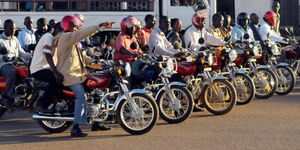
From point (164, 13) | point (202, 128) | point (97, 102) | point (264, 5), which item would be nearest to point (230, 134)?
point (202, 128)

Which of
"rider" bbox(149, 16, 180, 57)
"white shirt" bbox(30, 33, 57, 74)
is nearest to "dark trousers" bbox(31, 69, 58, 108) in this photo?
"white shirt" bbox(30, 33, 57, 74)

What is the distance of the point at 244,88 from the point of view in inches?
456

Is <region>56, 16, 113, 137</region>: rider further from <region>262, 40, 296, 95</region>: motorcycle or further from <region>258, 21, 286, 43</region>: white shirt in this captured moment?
<region>258, 21, 286, 43</region>: white shirt

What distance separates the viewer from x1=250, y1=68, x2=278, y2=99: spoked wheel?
1224cm

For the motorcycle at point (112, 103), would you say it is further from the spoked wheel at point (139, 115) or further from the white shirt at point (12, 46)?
the white shirt at point (12, 46)

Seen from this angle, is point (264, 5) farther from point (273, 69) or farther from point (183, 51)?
point (183, 51)

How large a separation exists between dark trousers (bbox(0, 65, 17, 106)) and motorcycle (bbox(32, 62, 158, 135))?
110 centimetres

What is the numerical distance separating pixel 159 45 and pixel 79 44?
1615 mm

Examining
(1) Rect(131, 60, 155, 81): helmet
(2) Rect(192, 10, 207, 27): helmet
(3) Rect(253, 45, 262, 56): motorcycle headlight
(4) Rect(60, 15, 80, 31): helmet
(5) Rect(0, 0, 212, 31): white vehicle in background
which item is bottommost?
(1) Rect(131, 60, 155, 81): helmet

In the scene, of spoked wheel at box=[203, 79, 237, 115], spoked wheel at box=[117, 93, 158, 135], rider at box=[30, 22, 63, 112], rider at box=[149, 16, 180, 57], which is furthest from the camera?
rider at box=[149, 16, 180, 57]

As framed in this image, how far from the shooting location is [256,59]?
12.9 meters

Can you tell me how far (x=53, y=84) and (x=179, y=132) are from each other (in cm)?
180

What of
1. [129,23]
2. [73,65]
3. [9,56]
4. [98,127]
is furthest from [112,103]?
[9,56]

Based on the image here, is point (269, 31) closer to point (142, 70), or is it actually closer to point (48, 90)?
point (142, 70)
